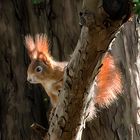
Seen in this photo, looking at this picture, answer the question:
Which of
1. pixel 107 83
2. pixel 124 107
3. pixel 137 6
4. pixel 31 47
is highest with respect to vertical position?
pixel 137 6

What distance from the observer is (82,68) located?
Answer: 1985 millimetres

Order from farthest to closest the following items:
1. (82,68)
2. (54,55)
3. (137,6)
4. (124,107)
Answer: (54,55) → (124,107) → (82,68) → (137,6)

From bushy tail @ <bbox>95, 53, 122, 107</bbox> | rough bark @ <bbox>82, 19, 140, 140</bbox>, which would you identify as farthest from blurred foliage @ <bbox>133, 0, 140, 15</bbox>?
rough bark @ <bbox>82, 19, 140, 140</bbox>

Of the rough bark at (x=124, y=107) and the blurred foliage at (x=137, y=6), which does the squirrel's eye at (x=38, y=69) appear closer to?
the rough bark at (x=124, y=107)

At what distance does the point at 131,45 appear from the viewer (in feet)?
10.7

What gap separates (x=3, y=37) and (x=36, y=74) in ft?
1.98

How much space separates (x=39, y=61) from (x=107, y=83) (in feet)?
1.49

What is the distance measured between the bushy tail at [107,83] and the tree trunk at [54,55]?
58 cm

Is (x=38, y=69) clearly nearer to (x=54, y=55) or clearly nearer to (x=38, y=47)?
(x=38, y=47)

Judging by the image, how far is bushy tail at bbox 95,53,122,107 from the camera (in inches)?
100

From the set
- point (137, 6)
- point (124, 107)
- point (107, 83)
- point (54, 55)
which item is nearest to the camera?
point (137, 6)

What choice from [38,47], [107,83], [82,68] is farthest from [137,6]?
[38,47]

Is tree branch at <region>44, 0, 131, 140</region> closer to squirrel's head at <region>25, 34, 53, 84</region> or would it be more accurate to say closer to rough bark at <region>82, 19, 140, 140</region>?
squirrel's head at <region>25, 34, 53, 84</region>

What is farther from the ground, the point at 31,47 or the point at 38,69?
the point at 31,47
